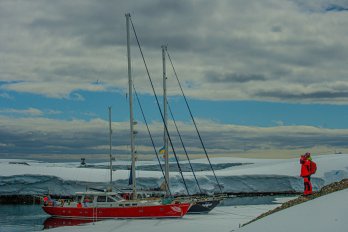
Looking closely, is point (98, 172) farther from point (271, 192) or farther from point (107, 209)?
point (107, 209)

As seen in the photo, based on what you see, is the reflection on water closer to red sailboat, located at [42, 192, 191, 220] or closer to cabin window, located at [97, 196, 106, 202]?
red sailboat, located at [42, 192, 191, 220]

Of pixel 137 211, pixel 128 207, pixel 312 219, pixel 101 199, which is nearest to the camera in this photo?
pixel 312 219

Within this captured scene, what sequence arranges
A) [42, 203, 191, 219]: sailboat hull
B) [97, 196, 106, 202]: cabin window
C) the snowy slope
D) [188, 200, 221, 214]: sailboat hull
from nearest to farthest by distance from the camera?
the snowy slope < [42, 203, 191, 219]: sailboat hull < [97, 196, 106, 202]: cabin window < [188, 200, 221, 214]: sailboat hull

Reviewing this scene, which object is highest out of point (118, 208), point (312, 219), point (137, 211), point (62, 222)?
point (312, 219)

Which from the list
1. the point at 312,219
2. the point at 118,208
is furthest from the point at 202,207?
the point at 312,219

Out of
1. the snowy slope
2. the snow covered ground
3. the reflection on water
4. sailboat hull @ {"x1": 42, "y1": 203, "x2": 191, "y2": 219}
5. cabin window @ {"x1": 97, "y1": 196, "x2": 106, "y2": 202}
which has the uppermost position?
the snow covered ground

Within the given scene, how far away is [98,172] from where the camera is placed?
56875 mm

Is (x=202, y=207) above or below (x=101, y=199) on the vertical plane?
below

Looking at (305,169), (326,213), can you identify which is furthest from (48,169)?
(326,213)

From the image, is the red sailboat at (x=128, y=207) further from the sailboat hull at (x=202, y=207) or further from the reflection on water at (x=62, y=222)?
the sailboat hull at (x=202, y=207)

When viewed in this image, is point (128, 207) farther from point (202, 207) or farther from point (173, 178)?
point (173, 178)

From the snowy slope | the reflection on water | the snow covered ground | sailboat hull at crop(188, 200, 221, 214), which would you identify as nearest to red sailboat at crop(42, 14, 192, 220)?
the reflection on water

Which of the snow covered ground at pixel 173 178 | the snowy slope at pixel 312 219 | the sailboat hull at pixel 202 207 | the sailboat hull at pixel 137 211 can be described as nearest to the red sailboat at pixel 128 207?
the sailboat hull at pixel 137 211

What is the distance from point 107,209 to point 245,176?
105 ft
